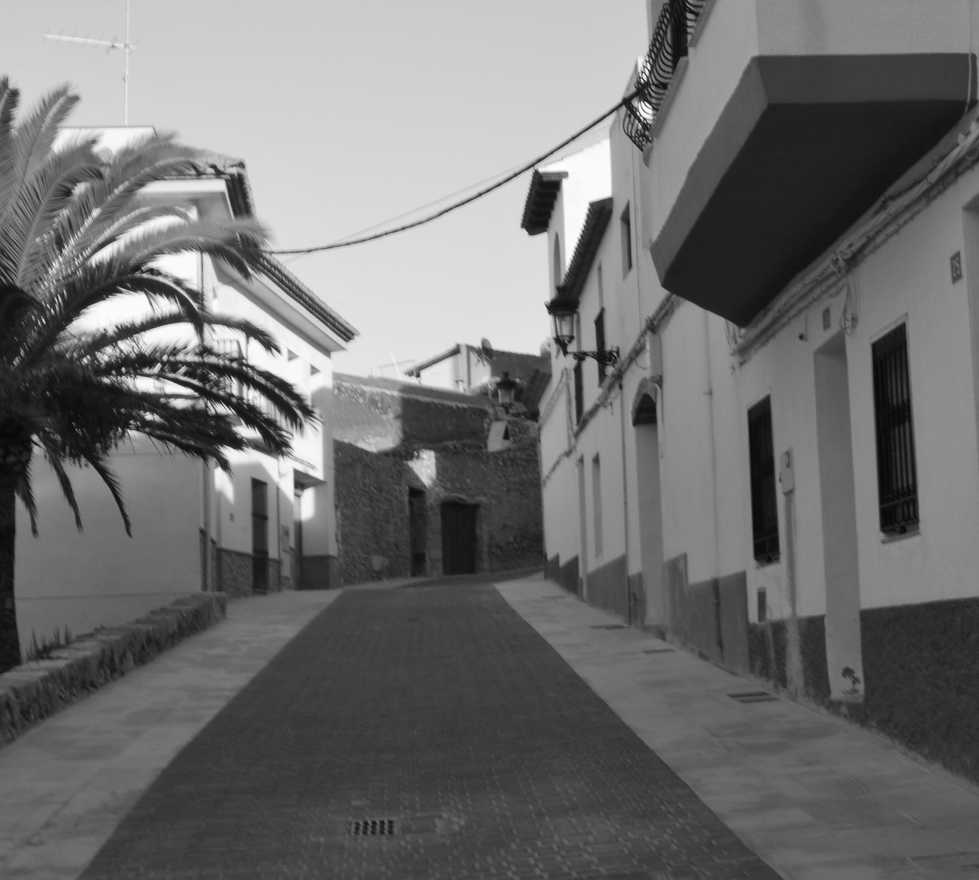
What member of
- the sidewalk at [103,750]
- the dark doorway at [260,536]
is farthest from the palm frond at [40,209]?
the dark doorway at [260,536]

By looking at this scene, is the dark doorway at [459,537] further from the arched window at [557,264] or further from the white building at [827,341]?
the white building at [827,341]

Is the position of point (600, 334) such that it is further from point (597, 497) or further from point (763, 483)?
point (763, 483)

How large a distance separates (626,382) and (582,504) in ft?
17.6

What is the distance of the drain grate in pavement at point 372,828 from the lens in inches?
311

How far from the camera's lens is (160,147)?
564 inches

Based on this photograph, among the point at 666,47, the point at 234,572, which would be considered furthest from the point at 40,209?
the point at 234,572

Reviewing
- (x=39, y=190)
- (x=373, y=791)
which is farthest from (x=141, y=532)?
(x=373, y=791)

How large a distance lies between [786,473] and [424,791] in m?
3.90

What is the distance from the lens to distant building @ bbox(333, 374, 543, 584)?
36.9m

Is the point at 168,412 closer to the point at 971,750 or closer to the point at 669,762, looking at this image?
the point at 669,762

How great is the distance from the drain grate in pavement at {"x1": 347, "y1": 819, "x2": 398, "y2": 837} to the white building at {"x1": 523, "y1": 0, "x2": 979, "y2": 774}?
3025mm

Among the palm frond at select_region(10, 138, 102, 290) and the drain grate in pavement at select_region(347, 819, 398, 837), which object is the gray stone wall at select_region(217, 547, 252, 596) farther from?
the drain grate in pavement at select_region(347, 819, 398, 837)

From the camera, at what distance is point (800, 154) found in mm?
8266

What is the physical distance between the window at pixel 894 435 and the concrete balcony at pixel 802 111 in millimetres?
925
